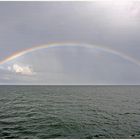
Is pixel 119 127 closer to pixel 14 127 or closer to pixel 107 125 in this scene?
pixel 107 125

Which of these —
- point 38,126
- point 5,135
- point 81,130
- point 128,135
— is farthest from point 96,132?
point 5,135

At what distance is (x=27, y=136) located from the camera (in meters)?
13.9

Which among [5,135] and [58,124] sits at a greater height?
[58,124]

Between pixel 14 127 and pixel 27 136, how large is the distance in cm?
353

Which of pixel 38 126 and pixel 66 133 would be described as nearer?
pixel 66 133

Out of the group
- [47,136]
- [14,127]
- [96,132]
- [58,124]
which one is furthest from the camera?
[58,124]

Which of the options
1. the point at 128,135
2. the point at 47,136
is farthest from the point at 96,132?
the point at 47,136

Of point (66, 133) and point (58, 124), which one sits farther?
point (58, 124)

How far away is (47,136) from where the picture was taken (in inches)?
546

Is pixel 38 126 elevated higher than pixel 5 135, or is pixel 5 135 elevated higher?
pixel 38 126

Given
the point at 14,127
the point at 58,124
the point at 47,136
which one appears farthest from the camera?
the point at 58,124

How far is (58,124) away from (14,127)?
487 centimetres

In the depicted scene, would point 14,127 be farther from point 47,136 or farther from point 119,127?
point 119,127

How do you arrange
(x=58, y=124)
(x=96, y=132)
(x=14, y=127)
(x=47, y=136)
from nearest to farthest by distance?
(x=47, y=136)
(x=96, y=132)
(x=14, y=127)
(x=58, y=124)
